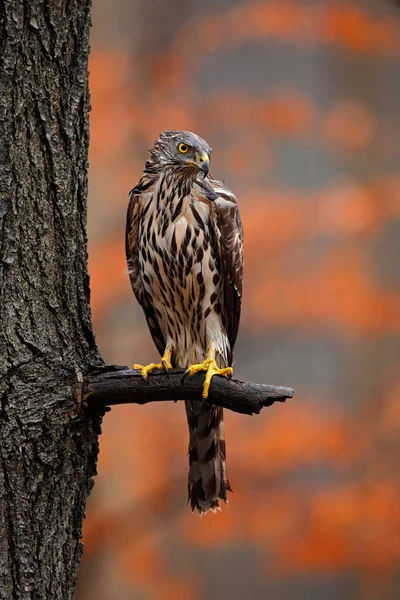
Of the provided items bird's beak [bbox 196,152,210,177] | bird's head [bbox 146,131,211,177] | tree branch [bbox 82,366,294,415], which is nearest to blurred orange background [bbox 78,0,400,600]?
bird's head [bbox 146,131,211,177]

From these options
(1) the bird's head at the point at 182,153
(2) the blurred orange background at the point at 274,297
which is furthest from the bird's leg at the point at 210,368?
(2) the blurred orange background at the point at 274,297

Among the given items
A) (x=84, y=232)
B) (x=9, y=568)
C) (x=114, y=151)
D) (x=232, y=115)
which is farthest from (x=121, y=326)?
(x=9, y=568)

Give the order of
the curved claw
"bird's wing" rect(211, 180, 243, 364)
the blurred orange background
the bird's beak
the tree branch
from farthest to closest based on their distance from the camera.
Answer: the blurred orange background
"bird's wing" rect(211, 180, 243, 364)
the bird's beak
the curved claw
the tree branch

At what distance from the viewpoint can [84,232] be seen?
2266 mm

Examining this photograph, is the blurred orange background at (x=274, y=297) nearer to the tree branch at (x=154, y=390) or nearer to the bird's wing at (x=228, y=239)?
the bird's wing at (x=228, y=239)

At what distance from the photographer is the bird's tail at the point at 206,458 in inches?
110

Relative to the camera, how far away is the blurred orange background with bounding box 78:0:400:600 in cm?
391

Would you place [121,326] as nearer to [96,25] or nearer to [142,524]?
[142,524]

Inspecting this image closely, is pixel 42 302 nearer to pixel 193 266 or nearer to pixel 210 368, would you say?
pixel 210 368

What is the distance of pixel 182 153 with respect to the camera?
2738 millimetres

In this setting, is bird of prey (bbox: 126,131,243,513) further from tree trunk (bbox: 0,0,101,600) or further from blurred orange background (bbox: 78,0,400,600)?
blurred orange background (bbox: 78,0,400,600)

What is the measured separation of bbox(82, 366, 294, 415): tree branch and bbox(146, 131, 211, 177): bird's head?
80 centimetres

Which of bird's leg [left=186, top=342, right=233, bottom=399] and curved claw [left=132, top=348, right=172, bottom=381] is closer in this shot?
curved claw [left=132, top=348, right=172, bottom=381]

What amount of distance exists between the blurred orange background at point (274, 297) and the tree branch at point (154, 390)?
1719mm
